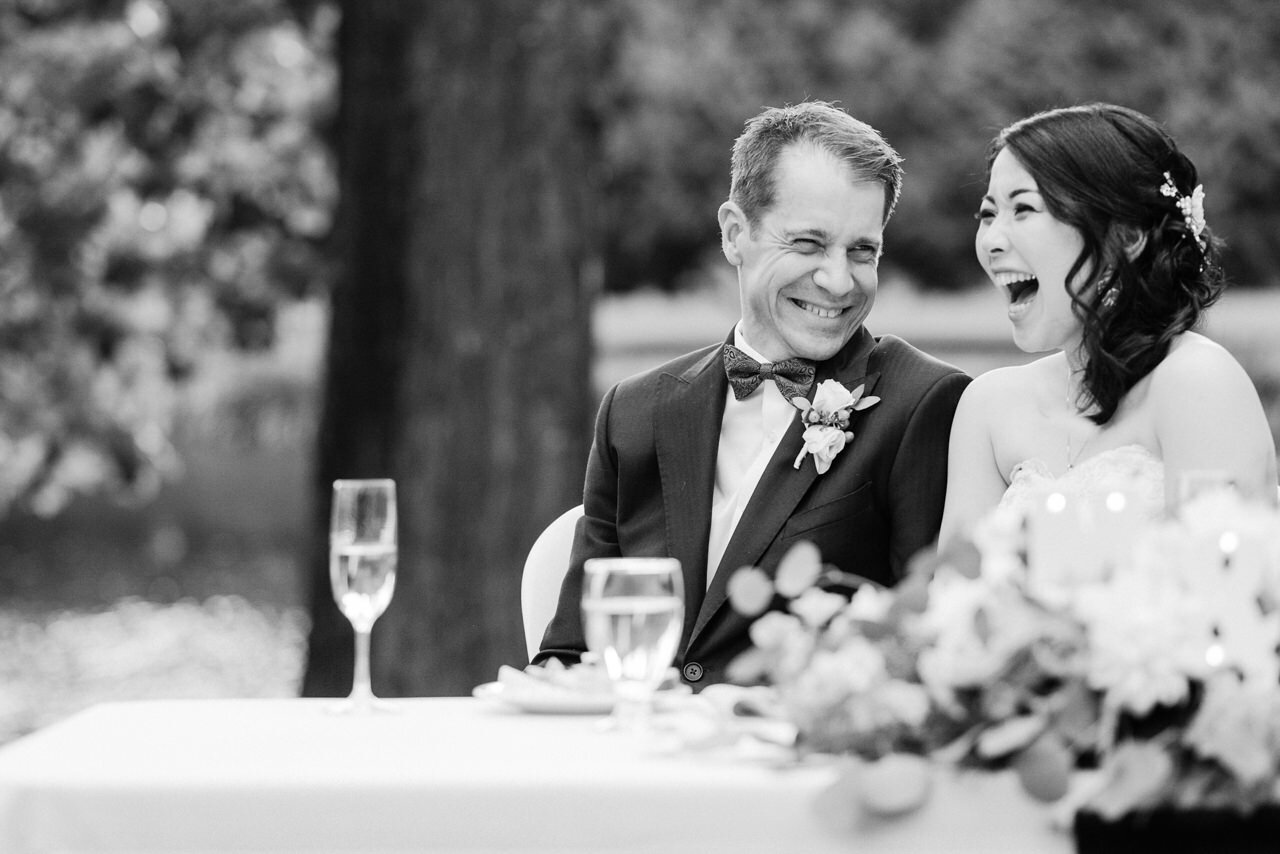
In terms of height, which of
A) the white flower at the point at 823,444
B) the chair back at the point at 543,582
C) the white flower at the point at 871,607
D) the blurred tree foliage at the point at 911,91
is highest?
the blurred tree foliage at the point at 911,91

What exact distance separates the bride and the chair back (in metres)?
0.85

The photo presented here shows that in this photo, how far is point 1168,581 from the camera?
6.86 ft

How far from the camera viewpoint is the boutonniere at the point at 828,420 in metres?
3.62

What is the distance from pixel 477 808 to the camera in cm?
216

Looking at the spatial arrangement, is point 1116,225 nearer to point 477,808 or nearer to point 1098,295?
point 1098,295

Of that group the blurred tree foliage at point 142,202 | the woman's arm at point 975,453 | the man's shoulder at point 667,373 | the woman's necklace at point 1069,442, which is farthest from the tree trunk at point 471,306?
the woman's necklace at point 1069,442

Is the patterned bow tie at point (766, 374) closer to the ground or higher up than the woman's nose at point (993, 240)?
closer to the ground

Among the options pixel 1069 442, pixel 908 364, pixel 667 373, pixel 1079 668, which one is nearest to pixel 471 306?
pixel 667 373

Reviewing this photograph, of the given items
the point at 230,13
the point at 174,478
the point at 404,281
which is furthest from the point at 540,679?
the point at 174,478

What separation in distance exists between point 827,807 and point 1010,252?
1784 mm

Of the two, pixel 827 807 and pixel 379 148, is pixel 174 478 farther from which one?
pixel 827 807

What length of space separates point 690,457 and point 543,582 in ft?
1.41

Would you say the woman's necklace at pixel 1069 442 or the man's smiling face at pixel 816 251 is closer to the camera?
the woman's necklace at pixel 1069 442

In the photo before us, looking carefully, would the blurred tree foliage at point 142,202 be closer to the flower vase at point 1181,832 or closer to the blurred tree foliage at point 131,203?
the blurred tree foliage at point 131,203
